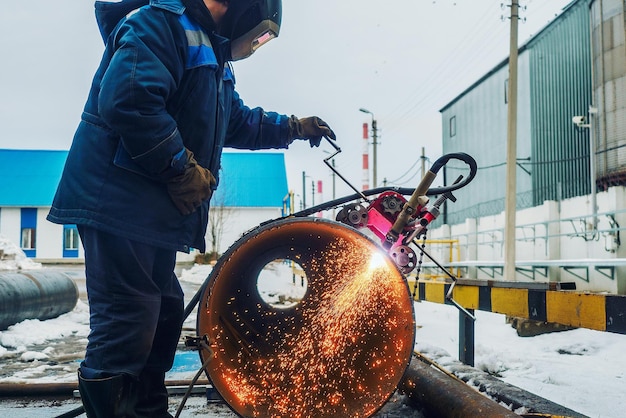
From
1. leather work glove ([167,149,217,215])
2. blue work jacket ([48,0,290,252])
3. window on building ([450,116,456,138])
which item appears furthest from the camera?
window on building ([450,116,456,138])

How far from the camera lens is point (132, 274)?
214cm

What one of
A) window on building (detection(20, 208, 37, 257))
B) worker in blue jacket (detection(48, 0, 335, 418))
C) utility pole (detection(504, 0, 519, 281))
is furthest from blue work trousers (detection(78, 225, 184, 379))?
window on building (detection(20, 208, 37, 257))

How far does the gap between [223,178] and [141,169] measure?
110 ft

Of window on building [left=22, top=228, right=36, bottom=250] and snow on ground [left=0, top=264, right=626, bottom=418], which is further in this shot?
window on building [left=22, top=228, right=36, bottom=250]

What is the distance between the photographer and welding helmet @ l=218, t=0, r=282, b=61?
239 centimetres

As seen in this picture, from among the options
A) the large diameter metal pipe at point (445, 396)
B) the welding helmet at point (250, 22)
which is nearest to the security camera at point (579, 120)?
the large diameter metal pipe at point (445, 396)

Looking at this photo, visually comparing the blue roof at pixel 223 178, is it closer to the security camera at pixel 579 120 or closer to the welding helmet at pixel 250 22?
the security camera at pixel 579 120

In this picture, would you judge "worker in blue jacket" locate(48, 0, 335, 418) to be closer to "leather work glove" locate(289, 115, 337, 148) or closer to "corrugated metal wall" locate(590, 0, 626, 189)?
"leather work glove" locate(289, 115, 337, 148)

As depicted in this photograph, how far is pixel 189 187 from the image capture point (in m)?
2.20

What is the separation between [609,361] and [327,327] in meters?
3.45

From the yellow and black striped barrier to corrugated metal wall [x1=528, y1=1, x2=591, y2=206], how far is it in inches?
570

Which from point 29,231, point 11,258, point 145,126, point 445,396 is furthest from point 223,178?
point 145,126

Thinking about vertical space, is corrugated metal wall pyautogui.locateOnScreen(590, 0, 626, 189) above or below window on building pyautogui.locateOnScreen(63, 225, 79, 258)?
above

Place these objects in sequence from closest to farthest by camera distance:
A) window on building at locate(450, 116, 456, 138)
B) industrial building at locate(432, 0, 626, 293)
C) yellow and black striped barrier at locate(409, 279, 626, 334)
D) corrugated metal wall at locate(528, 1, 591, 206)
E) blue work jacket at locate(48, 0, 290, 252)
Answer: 1. blue work jacket at locate(48, 0, 290, 252)
2. yellow and black striped barrier at locate(409, 279, 626, 334)
3. industrial building at locate(432, 0, 626, 293)
4. corrugated metal wall at locate(528, 1, 591, 206)
5. window on building at locate(450, 116, 456, 138)
